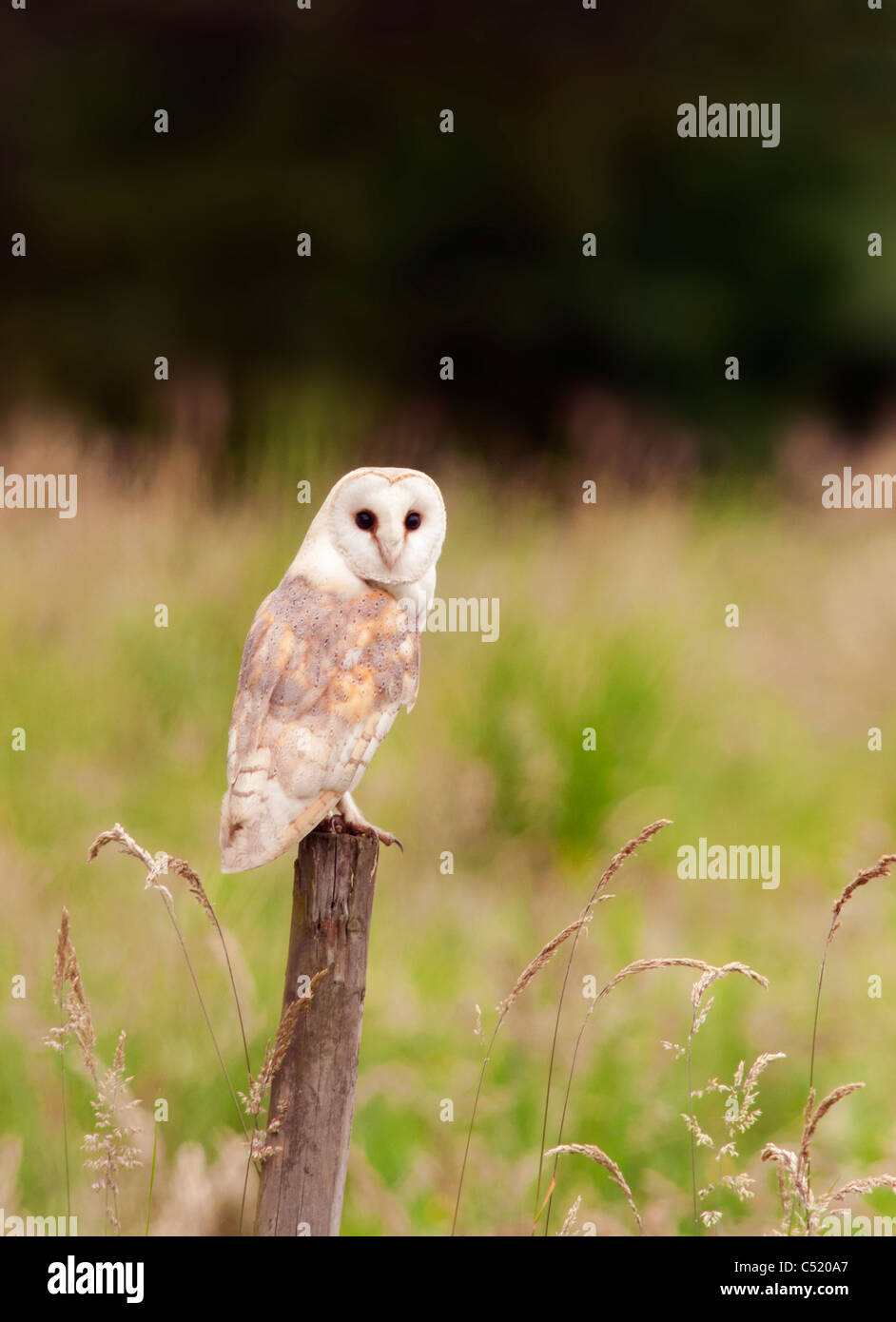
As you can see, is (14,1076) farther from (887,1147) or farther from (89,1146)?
(887,1147)

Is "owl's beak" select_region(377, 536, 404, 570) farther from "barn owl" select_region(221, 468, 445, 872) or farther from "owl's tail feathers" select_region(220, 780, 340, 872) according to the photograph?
"owl's tail feathers" select_region(220, 780, 340, 872)

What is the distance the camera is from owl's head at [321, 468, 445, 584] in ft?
5.34

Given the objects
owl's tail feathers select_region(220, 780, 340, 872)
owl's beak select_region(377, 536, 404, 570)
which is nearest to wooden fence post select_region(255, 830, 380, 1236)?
owl's tail feathers select_region(220, 780, 340, 872)

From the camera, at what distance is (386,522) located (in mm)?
Result: 1630

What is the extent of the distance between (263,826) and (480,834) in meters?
2.20

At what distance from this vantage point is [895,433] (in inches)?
353

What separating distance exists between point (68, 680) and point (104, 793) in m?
0.50

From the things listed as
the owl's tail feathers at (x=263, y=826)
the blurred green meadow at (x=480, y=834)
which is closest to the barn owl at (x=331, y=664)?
the owl's tail feathers at (x=263, y=826)

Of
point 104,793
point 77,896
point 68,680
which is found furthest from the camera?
point 68,680

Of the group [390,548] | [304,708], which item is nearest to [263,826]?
[304,708]

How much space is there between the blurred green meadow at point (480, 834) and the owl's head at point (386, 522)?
901 millimetres

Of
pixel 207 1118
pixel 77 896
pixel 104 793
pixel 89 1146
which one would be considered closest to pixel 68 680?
pixel 104 793

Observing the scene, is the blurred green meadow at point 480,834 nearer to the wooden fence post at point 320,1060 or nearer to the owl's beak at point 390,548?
the wooden fence post at point 320,1060

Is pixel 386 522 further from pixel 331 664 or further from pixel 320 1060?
pixel 320 1060
